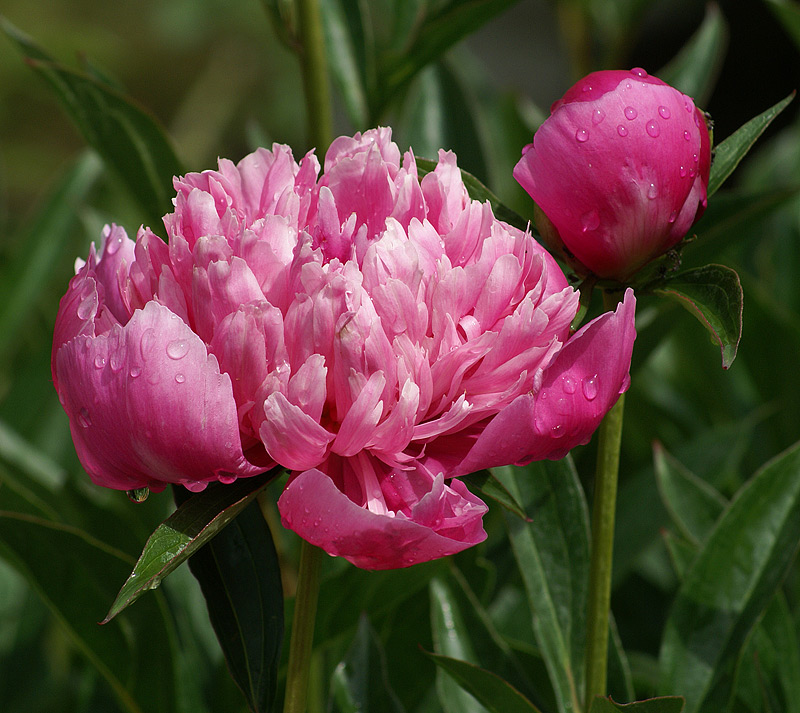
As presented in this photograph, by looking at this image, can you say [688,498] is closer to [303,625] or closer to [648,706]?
[648,706]

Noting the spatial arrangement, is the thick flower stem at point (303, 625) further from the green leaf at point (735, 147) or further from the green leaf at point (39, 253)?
the green leaf at point (39, 253)

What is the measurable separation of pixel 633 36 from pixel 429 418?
1.27 metres

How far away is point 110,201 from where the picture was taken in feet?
4.73

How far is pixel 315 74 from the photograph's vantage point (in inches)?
29.9

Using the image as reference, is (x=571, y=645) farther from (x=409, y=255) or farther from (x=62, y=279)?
(x=62, y=279)

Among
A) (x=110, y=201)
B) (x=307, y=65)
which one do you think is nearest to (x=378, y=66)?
(x=307, y=65)

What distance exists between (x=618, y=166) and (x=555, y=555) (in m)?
0.31

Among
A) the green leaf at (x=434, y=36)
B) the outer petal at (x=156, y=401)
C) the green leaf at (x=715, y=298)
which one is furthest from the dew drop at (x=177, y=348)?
the green leaf at (x=434, y=36)

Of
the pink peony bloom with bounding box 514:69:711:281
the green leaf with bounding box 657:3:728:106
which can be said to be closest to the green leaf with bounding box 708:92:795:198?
the pink peony bloom with bounding box 514:69:711:281

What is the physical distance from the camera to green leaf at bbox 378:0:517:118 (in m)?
0.77

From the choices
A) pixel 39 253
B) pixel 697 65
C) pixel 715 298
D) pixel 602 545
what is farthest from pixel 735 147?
pixel 39 253

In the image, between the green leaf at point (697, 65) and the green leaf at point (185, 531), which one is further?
the green leaf at point (697, 65)

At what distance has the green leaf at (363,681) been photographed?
608 mm

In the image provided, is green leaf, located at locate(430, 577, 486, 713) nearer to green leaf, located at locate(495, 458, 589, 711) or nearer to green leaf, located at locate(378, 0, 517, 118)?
green leaf, located at locate(495, 458, 589, 711)
